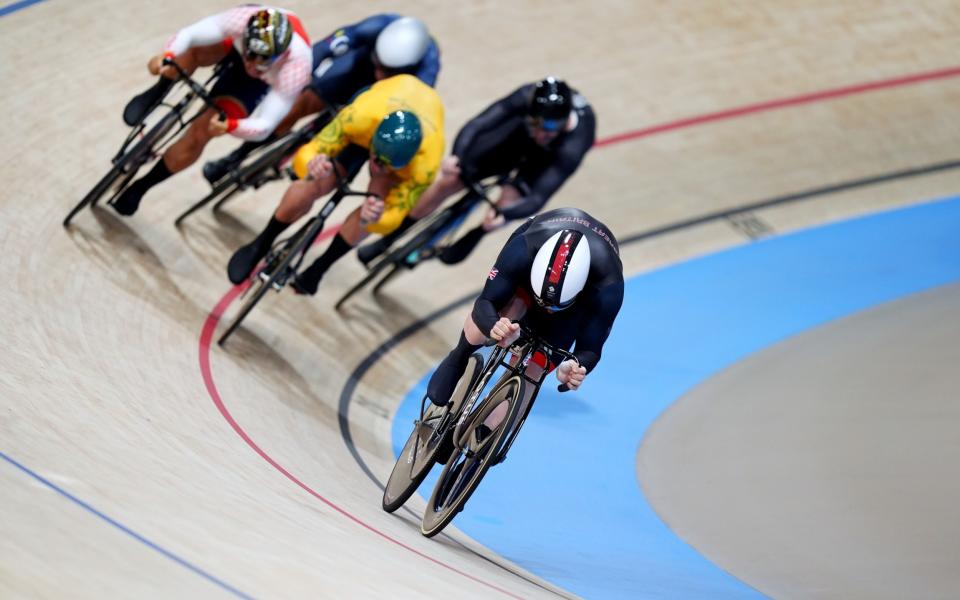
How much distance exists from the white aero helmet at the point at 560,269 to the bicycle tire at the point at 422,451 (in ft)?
1.49

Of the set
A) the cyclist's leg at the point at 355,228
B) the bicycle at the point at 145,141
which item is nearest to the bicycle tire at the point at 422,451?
the cyclist's leg at the point at 355,228

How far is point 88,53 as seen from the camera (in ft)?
23.0

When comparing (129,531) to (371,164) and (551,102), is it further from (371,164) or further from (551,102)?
(551,102)

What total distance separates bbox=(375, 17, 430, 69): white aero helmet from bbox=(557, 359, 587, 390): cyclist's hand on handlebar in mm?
2258

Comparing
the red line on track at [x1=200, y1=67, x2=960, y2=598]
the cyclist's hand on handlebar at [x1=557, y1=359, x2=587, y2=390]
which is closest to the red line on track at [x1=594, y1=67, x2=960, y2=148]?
→ the red line on track at [x1=200, y1=67, x2=960, y2=598]

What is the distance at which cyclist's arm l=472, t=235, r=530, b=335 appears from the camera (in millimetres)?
4051

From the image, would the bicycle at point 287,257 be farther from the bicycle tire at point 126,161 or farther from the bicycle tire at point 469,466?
the bicycle tire at point 469,466

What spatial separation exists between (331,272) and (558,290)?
3070 mm

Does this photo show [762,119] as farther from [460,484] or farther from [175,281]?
[460,484]

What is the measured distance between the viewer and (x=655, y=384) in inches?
259

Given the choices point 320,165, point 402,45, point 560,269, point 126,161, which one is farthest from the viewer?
point 402,45

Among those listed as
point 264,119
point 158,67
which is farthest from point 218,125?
point 158,67

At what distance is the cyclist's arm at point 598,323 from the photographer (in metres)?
4.09

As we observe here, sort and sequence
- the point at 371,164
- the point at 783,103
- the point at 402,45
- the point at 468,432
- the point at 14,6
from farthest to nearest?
the point at 783,103 → the point at 14,6 → the point at 402,45 → the point at 371,164 → the point at 468,432
